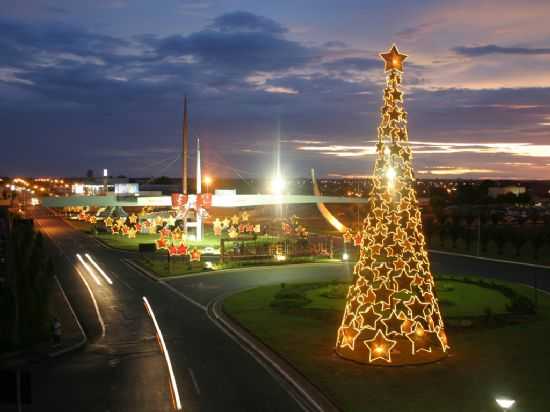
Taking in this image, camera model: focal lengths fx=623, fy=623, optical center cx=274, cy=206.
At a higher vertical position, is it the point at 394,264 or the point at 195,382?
the point at 394,264

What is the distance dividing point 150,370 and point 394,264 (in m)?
9.15

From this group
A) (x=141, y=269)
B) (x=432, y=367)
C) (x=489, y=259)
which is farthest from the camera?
(x=489, y=259)

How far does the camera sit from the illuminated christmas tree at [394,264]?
2183 cm

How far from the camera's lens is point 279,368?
2112 centimetres

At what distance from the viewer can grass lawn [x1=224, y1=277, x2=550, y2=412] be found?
58.0 feet

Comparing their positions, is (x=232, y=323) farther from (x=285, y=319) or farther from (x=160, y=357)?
(x=160, y=357)

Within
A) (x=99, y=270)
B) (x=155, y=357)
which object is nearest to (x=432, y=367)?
(x=155, y=357)

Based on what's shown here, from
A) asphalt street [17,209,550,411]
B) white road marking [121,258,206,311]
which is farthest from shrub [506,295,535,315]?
white road marking [121,258,206,311]

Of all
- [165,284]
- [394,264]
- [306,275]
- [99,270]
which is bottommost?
[165,284]

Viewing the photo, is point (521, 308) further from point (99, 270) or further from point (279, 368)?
point (99, 270)

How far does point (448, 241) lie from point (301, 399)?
56.0 m

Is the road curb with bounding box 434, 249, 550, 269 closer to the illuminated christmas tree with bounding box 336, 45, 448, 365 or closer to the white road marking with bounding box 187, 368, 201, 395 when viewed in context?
the illuminated christmas tree with bounding box 336, 45, 448, 365

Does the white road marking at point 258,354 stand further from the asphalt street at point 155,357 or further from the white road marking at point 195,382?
the white road marking at point 195,382

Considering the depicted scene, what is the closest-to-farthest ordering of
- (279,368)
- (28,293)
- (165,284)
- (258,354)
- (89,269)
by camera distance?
(279,368)
(258,354)
(28,293)
(165,284)
(89,269)
